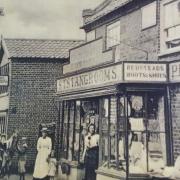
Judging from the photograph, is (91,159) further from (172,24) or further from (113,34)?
(113,34)

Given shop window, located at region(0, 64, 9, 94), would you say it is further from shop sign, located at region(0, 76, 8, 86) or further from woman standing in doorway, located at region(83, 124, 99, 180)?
woman standing in doorway, located at region(83, 124, 99, 180)

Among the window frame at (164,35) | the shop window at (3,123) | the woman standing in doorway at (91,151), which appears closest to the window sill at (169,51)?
the window frame at (164,35)

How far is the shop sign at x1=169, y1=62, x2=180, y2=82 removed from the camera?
10818 millimetres

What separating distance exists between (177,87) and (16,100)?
1229cm

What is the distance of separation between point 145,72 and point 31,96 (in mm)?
11894

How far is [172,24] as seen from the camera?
1227cm

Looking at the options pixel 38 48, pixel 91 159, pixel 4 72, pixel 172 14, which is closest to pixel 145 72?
pixel 172 14

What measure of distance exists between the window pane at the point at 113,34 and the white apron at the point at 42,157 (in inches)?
186

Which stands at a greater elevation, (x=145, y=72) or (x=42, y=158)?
(x=145, y=72)

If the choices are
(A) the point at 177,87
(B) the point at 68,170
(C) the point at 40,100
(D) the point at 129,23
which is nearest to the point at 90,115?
(B) the point at 68,170

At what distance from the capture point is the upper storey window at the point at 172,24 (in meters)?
12.1

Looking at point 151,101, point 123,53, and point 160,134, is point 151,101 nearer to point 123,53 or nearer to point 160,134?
point 160,134

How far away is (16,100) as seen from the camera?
21.8 metres

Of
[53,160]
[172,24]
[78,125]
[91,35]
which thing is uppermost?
[91,35]
